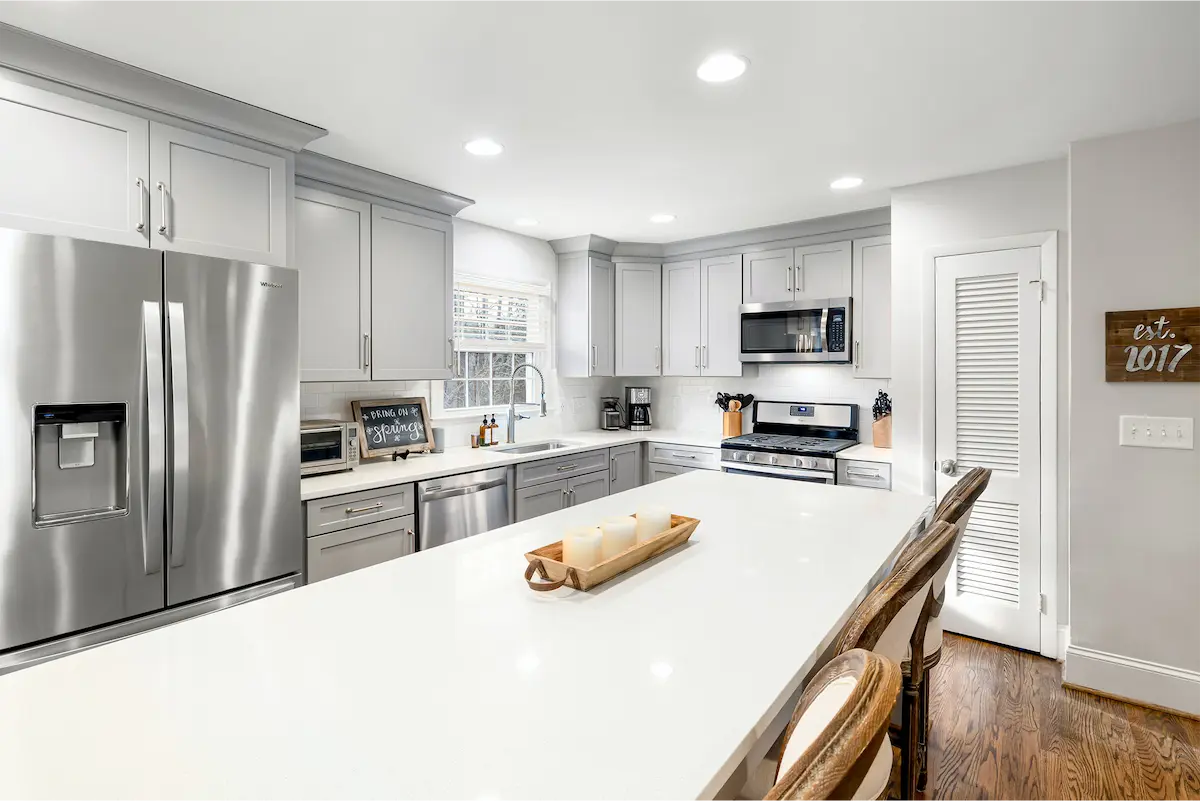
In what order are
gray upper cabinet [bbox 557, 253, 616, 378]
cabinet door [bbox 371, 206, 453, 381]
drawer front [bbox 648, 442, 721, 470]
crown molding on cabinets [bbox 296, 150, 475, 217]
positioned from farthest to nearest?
gray upper cabinet [bbox 557, 253, 616, 378] → drawer front [bbox 648, 442, 721, 470] → cabinet door [bbox 371, 206, 453, 381] → crown molding on cabinets [bbox 296, 150, 475, 217]

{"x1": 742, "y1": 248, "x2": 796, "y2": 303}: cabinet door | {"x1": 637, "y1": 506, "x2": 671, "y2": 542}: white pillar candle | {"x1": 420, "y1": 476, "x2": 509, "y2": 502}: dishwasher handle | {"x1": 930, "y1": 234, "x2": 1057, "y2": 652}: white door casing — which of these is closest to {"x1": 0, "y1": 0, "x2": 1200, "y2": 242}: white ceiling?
{"x1": 930, "y1": 234, "x2": 1057, "y2": 652}: white door casing

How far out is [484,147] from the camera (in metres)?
2.66

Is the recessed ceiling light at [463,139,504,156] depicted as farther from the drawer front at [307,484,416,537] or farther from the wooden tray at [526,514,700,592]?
the wooden tray at [526,514,700,592]

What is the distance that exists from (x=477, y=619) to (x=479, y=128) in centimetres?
203

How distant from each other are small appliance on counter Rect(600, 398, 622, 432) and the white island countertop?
11.4 ft

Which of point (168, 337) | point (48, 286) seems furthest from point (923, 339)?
point (48, 286)

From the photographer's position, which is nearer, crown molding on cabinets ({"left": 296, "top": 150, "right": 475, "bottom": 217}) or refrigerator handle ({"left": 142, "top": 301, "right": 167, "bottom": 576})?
refrigerator handle ({"left": 142, "top": 301, "right": 167, "bottom": 576})

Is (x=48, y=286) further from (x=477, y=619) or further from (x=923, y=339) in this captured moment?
(x=923, y=339)

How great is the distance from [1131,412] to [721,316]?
2.43 m

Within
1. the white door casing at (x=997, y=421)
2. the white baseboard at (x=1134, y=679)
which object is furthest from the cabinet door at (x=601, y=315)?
the white baseboard at (x=1134, y=679)

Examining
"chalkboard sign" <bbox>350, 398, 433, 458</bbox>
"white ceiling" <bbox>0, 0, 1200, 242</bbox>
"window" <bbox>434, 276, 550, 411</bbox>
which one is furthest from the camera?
"window" <bbox>434, 276, 550, 411</bbox>

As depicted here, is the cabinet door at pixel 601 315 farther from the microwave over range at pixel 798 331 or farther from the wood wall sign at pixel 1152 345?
the wood wall sign at pixel 1152 345

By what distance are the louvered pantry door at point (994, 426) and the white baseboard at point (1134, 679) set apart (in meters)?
0.31

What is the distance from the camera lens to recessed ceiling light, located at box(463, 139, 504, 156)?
2600mm
